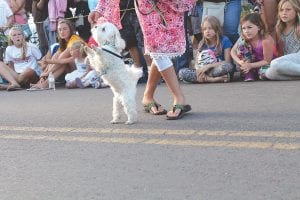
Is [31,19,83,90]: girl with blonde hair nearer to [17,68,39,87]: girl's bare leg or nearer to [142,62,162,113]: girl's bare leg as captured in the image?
[17,68,39,87]: girl's bare leg

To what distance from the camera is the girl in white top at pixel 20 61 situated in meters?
9.98

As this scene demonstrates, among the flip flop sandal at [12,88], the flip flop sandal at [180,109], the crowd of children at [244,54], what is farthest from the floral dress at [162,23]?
the flip flop sandal at [12,88]

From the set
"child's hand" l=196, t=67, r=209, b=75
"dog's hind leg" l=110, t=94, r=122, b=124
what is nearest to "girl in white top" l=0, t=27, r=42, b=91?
"child's hand" l=196, t=67, r=209, b=75

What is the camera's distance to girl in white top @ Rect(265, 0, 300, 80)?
25.4 ft

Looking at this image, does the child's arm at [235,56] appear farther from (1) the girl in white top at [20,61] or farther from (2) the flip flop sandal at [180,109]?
(1) the girl in white top at [20,61]

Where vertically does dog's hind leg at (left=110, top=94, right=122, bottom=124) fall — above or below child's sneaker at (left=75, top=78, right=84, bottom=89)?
above

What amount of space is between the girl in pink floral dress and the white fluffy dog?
32 cm

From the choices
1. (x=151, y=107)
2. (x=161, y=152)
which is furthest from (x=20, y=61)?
(x=161, y=152)

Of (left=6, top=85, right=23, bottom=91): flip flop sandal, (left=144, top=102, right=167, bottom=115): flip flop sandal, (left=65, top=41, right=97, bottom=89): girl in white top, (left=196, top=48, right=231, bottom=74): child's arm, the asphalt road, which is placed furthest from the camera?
(left=6, top=85, right=23, bottom=91): flip flop sandal

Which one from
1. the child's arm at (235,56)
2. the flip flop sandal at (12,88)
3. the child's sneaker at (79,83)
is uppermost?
the child's arm at (235,56)

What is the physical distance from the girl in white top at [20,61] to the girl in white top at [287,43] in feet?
13.4

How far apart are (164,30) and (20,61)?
485 centimetres

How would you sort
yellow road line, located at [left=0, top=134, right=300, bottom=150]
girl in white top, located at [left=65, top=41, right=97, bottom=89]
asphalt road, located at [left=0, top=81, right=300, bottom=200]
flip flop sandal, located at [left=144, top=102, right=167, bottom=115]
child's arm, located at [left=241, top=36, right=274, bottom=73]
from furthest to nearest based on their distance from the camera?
girl in white top, located at [left=65, top=41, right=97, bottom=89], child's arm, located at [left=241, top=36, right=274, bottom=73], flip flop sandal, located at [left=144, top=102, right=167, bottom=115], yellow road line, located at [left=0, top=134, right=300, bottom=150], asphalt road, located at [left=0, top=81, right=300, bottom=200]

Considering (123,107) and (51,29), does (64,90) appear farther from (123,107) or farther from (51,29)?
(123,107)
